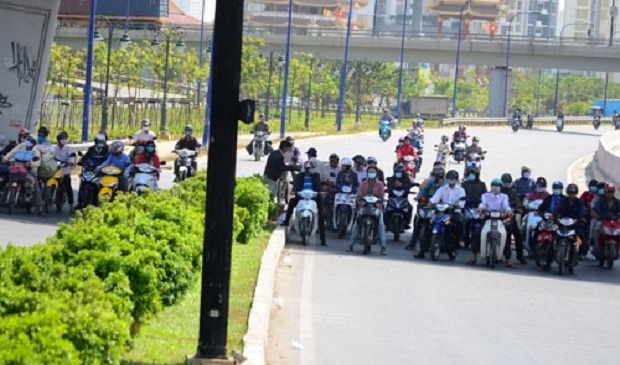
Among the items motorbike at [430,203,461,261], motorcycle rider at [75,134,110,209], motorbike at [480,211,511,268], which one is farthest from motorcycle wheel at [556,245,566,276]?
motorcycle rider at [75,134,110,209]

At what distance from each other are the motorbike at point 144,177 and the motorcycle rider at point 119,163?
167 millimetres

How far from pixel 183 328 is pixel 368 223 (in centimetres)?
1192

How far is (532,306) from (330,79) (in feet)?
352

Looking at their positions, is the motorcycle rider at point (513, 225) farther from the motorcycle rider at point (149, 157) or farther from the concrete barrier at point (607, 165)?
the concrete barrier at point (607, 165)

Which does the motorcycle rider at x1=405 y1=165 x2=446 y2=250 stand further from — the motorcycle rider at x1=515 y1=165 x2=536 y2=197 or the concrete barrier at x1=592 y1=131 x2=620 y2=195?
the concrete barrier at x1=592 y1=131 x2=620 y2=195

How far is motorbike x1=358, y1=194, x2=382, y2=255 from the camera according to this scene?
2467 centimetres

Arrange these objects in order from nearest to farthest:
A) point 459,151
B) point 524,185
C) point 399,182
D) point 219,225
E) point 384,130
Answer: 1. point 219,225
2. point 399,182
3. point 524,185
4. point 459,151
5. point 384,130

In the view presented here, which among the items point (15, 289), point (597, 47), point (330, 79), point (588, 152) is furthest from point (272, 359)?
point (330, 79)

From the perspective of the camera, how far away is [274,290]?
60.1ft

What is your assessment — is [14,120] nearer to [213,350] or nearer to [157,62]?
[213,350]

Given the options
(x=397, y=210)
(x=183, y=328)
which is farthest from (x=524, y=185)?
(x=183, y=328)

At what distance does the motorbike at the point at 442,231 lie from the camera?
2445 centimetres

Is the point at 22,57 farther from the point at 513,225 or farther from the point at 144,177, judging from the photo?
the point at 513,225

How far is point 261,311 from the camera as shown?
47.8ft
